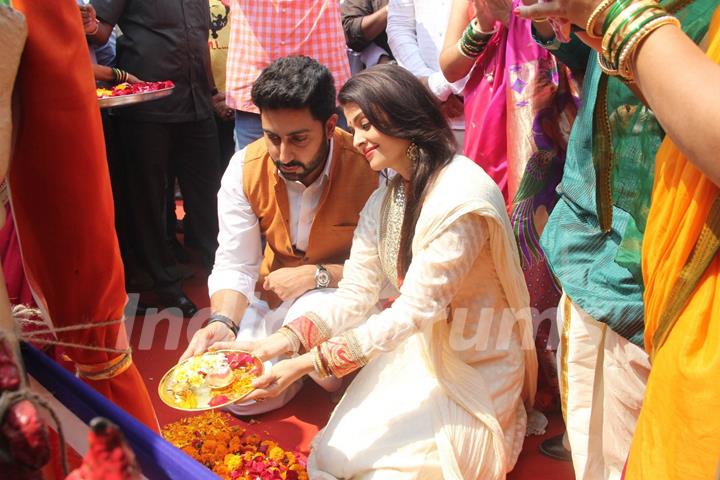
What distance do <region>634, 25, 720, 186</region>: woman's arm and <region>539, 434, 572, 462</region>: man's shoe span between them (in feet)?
5.18

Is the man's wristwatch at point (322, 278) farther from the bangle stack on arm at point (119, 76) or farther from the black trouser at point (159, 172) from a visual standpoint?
the bangle stack on arm at point (119, 76)

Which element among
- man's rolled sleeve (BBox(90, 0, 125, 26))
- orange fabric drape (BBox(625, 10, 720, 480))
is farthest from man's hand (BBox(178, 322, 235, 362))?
man's rolled sleeve (BBox(90, 0, 125, 26))

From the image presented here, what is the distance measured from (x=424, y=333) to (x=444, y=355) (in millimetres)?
85

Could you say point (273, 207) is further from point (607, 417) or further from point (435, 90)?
point (607, 417)

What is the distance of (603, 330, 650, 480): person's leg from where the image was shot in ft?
4.37

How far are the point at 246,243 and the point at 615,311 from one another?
1.51m

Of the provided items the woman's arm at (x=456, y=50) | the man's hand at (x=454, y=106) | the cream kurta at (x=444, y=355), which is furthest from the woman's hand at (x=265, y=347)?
the man's hand at (x=454, y=106)

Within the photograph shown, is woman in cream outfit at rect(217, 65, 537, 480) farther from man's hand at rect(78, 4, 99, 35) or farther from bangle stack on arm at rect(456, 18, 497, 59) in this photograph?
man's hand at rect(78, 4, 99, 35)

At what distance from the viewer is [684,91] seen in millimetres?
709

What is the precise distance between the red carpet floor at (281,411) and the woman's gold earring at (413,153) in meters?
1.03

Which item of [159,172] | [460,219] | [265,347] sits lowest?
[159,172]

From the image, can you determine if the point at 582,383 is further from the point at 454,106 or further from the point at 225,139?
the point at 225,139

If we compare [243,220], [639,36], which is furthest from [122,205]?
[639,36]

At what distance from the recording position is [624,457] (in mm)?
1455
